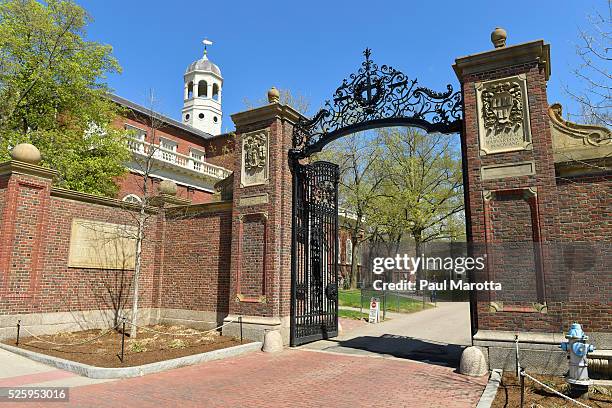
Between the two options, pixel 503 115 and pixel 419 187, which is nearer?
pixel 503 115

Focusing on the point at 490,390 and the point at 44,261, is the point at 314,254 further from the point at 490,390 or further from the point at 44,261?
the point at 44,261

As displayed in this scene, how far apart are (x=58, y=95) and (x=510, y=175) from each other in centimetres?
2077

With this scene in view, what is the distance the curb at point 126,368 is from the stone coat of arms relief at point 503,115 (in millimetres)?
6951

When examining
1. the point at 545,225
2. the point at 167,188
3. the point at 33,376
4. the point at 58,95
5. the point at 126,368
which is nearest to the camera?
the point at 33,376

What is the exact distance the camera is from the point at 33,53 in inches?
790

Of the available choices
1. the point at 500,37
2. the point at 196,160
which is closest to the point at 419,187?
the point at 196,160

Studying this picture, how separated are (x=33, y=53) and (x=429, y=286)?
20567 millimetres

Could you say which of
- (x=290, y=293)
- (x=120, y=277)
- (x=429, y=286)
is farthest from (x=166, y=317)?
(x=429, y=286)

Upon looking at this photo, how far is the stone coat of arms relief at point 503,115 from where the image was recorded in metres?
8.40

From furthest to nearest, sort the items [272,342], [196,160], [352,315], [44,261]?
[196,160], [352,315], [44,261], [272,342]

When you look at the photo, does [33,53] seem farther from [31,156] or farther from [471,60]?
[471,60]

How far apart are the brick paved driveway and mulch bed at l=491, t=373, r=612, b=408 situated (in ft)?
1.25

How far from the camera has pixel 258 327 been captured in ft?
35.1

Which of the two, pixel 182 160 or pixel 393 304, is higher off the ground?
pixel 182 160
